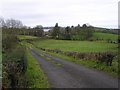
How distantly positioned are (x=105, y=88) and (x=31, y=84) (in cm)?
430

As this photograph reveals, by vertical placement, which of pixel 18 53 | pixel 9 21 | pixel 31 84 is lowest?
pixel 31 84

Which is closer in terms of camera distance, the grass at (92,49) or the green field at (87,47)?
the grass at (92,49)

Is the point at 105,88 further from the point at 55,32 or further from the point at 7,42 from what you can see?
the point at 55,32

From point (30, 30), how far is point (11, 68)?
126129mm

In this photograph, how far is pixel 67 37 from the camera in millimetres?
108312

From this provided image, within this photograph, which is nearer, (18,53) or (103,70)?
(103,70)

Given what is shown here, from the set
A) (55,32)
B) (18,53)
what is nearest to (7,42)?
(18,53)

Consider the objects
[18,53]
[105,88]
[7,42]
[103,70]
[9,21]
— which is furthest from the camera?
[9,21]

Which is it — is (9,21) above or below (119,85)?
above

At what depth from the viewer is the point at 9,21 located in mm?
108250

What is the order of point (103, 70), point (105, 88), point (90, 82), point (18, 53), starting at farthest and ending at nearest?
point (18, 53), point (103, 70), point (90, 82), point (105, 88)

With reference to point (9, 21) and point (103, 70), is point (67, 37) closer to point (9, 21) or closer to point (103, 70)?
point (9, 21)

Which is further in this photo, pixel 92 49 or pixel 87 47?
pixel 87 47

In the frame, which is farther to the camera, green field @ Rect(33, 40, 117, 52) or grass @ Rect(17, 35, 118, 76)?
green field @ Rect(33, 40, 117, 52)
